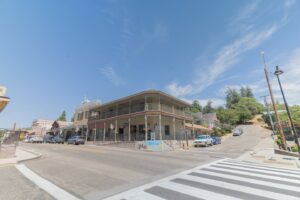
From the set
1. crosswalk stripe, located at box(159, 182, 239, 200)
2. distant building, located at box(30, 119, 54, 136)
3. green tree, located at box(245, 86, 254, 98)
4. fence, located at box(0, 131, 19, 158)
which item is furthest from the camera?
green tree, located at box(245, 86, 254, 98)

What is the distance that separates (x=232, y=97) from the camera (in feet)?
314

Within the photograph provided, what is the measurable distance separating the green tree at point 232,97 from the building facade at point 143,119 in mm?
72083

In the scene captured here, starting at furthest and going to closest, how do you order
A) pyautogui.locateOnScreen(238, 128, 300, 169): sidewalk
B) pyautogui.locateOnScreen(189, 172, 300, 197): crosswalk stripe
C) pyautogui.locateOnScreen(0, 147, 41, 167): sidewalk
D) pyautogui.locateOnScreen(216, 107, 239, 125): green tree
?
pyautogui.locateOnScreen(216, 107, 239, 125): green tree
pyautogui.locateOnScreen(0, 147, 41, 167): sidewalk
pyautogui.locateOnScreen(238, 128, 300, 169): sidewalk
pyautogui.locateOnScreen(189, 172, 300, 197): crosswalk stripe

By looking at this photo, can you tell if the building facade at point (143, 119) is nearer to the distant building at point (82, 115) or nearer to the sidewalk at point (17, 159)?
the distant building at point (82, 115)

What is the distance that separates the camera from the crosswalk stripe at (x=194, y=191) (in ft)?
14.8

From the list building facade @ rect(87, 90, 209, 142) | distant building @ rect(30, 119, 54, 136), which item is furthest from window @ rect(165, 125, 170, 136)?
distant building @ rect(30, 119, 54, 136)

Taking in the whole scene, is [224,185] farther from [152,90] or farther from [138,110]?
[138,110]

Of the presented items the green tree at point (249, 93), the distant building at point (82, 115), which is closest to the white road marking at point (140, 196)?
the distant building at point (82, 115)

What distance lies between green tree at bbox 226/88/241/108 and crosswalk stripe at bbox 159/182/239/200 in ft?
318

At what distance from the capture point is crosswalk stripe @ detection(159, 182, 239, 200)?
14.8 feet

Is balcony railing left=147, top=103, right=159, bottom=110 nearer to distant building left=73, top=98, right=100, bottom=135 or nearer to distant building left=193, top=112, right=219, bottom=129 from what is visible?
distant building left=73, top=98, right=100, bottom=135

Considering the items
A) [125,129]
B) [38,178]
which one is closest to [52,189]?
[38,178]

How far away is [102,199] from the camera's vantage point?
4.58 m

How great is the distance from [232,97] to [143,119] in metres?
83.4
